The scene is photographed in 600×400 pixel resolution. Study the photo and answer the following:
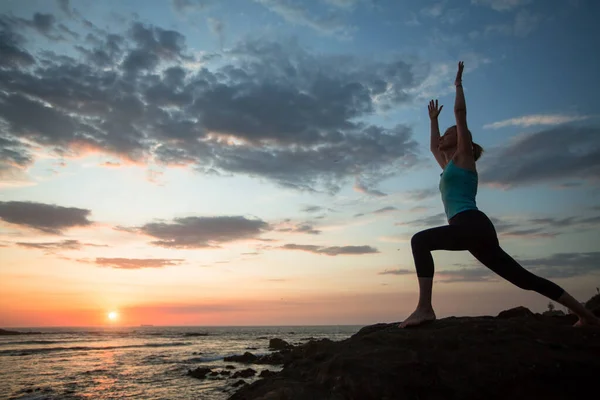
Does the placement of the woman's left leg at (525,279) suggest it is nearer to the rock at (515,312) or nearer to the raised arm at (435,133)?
the raised arm at (435,133)

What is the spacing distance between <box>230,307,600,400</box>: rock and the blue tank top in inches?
59.3

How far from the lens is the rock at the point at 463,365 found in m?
3.67

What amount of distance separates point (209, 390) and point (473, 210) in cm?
1345

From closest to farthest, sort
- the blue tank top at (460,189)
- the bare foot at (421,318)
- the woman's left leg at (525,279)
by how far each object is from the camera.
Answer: the woman's left leg at (525,279)
the blue tank top at (460,189)
the bare foot at (421,318)

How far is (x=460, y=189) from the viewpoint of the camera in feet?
16.1

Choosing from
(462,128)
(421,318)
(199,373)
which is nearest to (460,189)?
(462,128)

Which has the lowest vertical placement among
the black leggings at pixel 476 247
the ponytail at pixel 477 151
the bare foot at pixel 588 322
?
the bare foot at pixel 588 322

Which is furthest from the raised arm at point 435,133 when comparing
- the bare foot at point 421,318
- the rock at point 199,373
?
the rock at point 199,373

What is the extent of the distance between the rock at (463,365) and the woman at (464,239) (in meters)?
0.31

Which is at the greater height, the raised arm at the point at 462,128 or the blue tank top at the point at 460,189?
the raised arm at the point at 462,128

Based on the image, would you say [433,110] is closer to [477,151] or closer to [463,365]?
[477,151]

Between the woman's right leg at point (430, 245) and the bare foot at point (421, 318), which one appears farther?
the bare foot at point (421, 318)

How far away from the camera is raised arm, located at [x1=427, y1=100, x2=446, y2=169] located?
18.8 feet

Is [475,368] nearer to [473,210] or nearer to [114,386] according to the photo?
[473,210]
